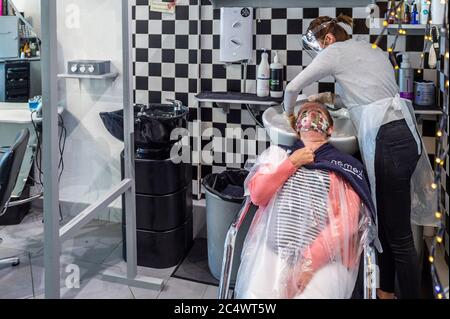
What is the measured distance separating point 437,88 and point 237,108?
121cm

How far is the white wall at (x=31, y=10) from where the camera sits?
139 inches

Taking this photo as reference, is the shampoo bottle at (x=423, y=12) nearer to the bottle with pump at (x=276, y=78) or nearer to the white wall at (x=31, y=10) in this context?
the bottle with pump at (x=276, y=78)

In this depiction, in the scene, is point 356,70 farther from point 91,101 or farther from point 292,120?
point 91,101

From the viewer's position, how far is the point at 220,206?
2.69m

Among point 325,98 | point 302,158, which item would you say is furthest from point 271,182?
point 325,98

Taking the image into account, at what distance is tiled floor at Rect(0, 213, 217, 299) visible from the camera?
101 inches

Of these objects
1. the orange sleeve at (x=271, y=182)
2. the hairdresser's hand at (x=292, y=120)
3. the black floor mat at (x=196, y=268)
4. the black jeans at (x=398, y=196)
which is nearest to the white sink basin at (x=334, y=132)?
the hairdresser's hand at (x=292, y=120)

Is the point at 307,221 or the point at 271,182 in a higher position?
the point at 271,182

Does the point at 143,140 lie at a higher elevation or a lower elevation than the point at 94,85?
lower

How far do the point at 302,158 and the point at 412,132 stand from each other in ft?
2.05

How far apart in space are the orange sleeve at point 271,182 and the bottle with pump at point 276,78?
1091 mm

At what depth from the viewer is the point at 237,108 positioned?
125 inches
